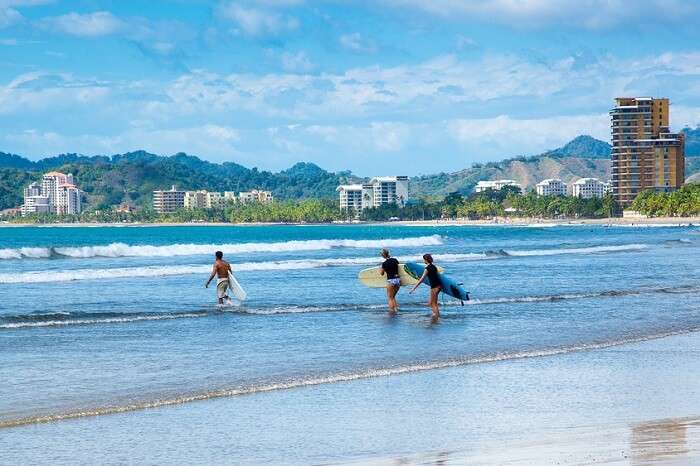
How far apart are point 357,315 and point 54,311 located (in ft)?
23.6

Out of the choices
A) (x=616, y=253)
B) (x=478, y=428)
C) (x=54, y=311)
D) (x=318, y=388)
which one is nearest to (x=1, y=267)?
(x=54, y=311)

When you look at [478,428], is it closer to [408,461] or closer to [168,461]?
[408,461]

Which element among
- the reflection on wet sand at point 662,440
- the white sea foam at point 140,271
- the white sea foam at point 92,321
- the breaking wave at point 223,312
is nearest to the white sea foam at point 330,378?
the reflection on wet sand at point 662,440

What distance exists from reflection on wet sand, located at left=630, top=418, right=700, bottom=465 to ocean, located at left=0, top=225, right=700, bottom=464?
156cm

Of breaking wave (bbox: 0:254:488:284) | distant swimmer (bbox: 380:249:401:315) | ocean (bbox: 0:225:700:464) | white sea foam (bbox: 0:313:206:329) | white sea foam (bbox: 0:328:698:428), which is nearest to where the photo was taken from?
ocean (bbox: 0:225:700:464)

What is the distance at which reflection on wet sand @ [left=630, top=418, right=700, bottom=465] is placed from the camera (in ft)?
32.9

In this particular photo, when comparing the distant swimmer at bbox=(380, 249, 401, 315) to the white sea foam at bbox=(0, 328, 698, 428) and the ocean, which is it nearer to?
the ocean

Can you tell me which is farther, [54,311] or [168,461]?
[54,311]

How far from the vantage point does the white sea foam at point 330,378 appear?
12938mm

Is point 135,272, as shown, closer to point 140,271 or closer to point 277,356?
point 140,271

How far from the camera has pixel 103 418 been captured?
505 inches

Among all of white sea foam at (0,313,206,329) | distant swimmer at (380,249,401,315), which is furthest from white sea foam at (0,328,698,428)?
white sea foam at (0,313,206,329)

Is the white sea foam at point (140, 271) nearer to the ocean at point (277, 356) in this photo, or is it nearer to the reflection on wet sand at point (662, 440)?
the ocean at point (277, 356)

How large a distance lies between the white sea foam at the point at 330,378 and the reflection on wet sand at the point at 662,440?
5.01 meters
